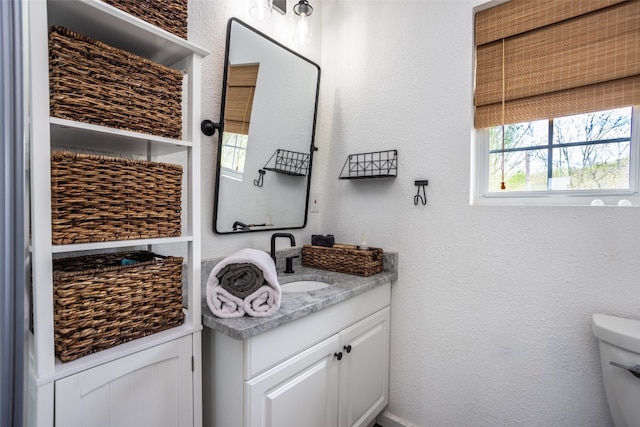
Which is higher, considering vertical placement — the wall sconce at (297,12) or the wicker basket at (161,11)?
the wall sconce at (297,12)

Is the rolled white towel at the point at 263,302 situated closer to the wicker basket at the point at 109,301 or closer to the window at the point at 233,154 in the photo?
the wicker basket at the point at 109,301

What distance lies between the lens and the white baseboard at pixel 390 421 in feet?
5.22

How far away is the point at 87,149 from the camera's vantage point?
1.03 m

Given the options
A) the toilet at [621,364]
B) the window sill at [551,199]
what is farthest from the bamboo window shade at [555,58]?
the toilet at [621,364]

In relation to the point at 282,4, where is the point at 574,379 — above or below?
below

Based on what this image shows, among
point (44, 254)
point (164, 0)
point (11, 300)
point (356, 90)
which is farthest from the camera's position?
point (356, 90)

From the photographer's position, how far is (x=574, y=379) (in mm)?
1177

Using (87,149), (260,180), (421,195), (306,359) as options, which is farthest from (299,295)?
(87,149)

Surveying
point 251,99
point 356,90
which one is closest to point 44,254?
point 251,99

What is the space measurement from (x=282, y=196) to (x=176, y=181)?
0.81 m

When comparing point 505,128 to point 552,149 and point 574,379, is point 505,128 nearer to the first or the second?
point 552,149

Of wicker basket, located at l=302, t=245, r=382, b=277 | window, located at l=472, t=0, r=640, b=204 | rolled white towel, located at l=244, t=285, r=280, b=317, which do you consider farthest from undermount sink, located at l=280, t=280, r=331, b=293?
window, located at l=472, t=0, r=640, b=204

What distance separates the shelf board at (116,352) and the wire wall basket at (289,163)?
924 mm

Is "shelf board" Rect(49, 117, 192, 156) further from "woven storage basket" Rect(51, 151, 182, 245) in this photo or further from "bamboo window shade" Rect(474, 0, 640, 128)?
"bamboo window shade" Rect(474, 0, 640, 128)
